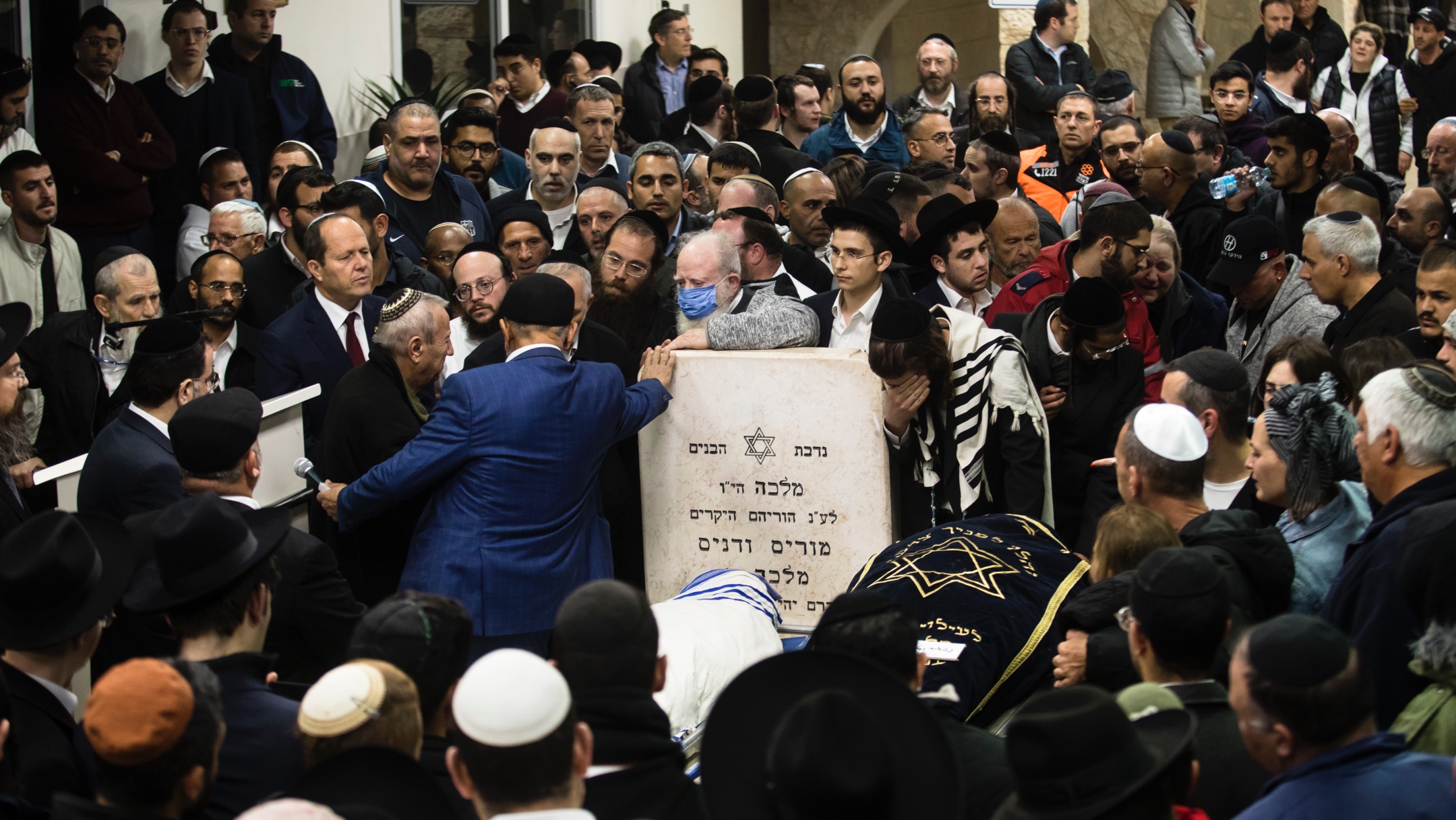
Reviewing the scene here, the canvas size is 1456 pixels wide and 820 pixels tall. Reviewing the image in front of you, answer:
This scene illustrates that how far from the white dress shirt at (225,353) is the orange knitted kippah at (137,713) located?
3.78 metres

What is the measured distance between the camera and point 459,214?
25.4 ft

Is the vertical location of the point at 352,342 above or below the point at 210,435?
above

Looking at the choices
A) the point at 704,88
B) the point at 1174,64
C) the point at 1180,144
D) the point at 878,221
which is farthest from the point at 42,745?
the point at 1174,64

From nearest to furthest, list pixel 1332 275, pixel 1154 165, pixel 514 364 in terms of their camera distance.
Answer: pixel 514 364 < pixel 1332 275 < pixel 1154 165

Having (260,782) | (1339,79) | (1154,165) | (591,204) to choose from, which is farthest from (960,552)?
(1339,79)

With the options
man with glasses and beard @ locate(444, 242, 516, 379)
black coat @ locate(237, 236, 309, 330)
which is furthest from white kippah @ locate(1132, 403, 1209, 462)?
black coat @ locate(237, 236, 309, 330)

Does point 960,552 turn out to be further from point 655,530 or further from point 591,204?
point 591,204

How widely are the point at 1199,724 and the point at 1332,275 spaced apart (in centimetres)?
348

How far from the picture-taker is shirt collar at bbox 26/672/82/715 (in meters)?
3.08

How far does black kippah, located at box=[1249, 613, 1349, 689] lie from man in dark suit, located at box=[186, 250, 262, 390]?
4628 mm

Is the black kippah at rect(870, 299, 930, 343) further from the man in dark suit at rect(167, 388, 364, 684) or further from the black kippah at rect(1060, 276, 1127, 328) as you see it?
the man in dark suit at rect(167, 388, 364, 684)

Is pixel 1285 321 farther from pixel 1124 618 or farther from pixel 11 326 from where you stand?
pixel 11 326

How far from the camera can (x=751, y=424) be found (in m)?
5.11

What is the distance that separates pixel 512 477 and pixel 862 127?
570 centimetres
